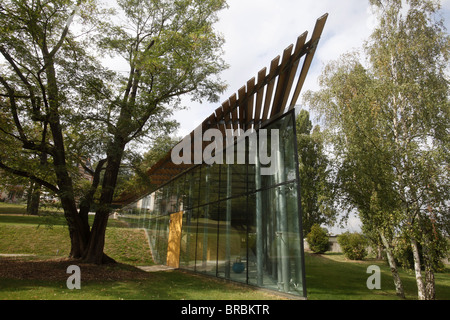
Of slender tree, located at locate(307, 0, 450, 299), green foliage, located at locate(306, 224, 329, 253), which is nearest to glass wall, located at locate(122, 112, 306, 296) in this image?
slender tree, located at locate(307, 0, 450, 299)

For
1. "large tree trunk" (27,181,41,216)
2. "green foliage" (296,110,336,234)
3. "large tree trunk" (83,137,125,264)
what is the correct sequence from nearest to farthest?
1. "large tree trunk" (27,181,41,216)
2. "large tree trunk" (83,137,125,264)
3. "green foliage" (296,110,336,234)

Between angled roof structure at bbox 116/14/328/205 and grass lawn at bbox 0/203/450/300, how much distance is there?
5.02 meters

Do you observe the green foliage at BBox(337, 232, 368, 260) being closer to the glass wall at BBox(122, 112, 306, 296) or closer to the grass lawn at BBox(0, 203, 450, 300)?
the grass lawn at BBox(0, 203, 450, 300)

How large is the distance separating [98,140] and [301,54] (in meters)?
7.32

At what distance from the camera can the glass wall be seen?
682cm

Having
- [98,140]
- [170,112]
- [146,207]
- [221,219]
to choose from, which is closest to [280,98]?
[221,219]

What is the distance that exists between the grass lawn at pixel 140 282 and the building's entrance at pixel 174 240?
56.4 inches

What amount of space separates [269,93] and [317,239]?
16571mm

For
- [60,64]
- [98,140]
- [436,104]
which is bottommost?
[98,140]

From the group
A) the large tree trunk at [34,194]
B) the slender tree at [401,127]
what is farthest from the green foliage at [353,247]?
the large tree trunk at [34,194]

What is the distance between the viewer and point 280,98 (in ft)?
24.3
